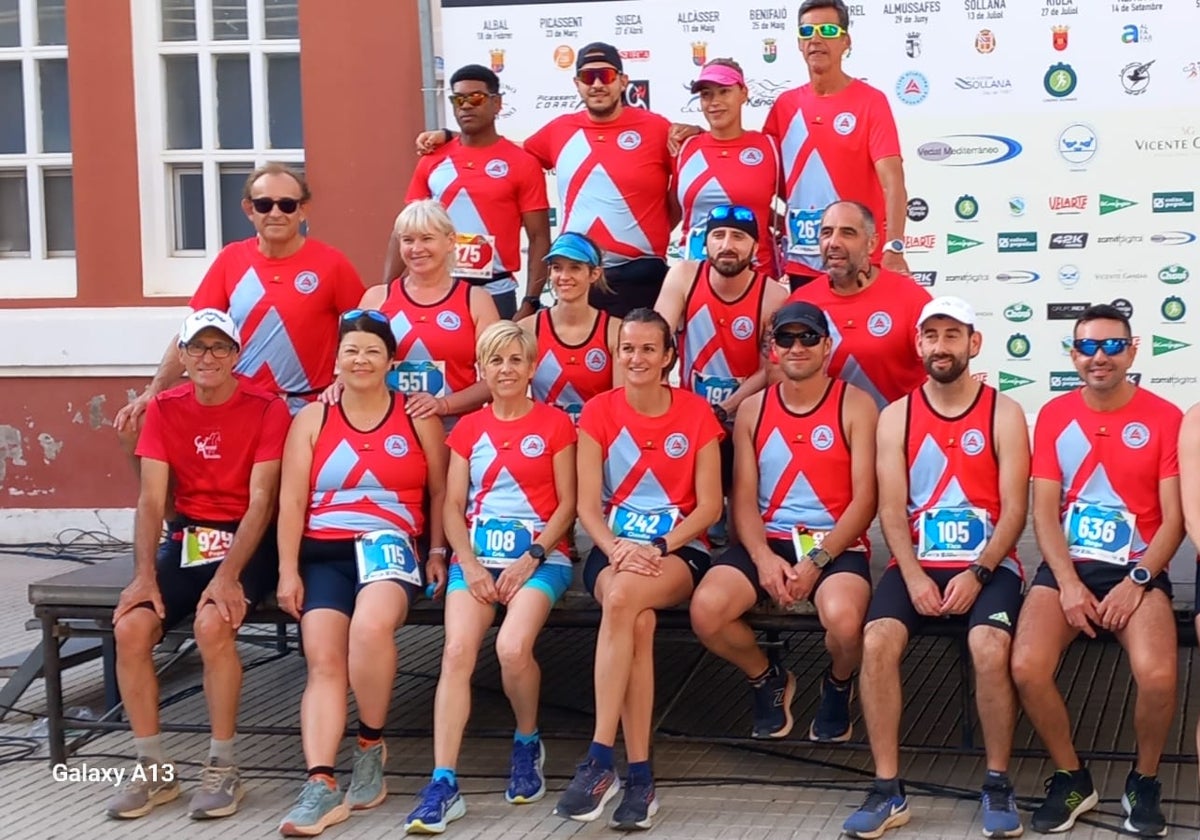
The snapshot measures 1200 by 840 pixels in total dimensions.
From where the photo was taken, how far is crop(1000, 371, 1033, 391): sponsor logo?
7.90 meters

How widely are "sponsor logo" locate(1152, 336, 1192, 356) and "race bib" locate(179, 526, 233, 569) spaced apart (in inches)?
183

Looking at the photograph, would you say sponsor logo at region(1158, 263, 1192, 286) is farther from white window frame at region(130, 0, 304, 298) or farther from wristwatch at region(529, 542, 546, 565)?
white window frame at region(130, 0, 304, 298)

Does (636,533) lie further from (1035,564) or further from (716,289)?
(1035,564)

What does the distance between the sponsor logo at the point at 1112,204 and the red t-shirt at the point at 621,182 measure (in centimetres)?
262

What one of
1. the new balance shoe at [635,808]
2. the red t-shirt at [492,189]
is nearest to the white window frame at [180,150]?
the red t-shirt at [492,189]

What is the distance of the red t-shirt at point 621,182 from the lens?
6203 mm

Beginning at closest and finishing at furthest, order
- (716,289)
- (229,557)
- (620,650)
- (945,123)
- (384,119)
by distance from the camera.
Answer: (620,650), (229,557), (716,289), (945,123), (384,119)

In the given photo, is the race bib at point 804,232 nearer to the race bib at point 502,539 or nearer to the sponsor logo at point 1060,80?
the race bib at point 502,539

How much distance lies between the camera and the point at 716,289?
574 centimetres

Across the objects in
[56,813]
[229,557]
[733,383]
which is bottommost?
[56,813]

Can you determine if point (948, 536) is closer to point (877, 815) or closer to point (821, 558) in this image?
point (821, 558)

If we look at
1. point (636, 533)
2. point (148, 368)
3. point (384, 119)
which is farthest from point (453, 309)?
point (148, 368)

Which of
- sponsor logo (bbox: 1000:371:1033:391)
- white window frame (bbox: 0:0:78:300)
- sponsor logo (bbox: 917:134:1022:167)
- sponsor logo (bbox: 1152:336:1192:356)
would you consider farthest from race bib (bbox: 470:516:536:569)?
white window frame (bbox: 0:0:78:300)

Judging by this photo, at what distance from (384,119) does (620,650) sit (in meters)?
4.82
